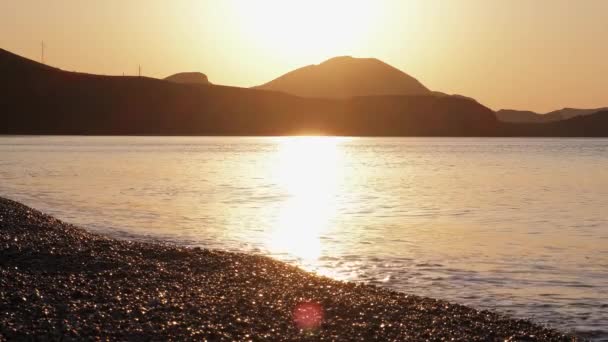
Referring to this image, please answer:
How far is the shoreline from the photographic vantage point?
13.1 m

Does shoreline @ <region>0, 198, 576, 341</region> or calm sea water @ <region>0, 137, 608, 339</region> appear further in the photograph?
calm sea water @ <region>0, 137, 608, 339</region>

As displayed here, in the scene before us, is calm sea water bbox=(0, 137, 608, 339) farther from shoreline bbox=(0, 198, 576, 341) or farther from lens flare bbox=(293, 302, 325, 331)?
lens flare bbox=(293, 302, 325, 331)

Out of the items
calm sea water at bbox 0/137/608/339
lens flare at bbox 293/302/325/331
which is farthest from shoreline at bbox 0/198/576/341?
calm sea water at bbox 0/137/608/339

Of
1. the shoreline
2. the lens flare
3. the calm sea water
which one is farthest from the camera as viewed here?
the calm sea water

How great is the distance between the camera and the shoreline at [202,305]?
1306cm

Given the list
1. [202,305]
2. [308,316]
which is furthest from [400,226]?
[202,305]

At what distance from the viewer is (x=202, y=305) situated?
588 inches

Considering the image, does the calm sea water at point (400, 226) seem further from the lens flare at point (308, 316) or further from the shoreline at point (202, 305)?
the lens flare at point (308, 316)

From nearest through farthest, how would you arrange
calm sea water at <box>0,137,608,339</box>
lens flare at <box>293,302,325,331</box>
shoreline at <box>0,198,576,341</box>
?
1. shoreline at <box>0,198,576,341</box>
2. lens flare at <box>293,302,325,331</box>
3. calm sea water at <box>0,137,608,339</box>

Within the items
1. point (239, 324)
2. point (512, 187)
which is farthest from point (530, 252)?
point (512, 187)

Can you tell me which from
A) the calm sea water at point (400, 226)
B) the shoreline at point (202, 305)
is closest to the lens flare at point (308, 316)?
the shoreline at point (202, 305)

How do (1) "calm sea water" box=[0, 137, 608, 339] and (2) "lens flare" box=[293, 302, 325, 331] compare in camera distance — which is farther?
(1) "calm sea water" box=[0, 137, 608, 339]

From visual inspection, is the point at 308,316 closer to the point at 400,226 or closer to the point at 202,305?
the point at 202,305

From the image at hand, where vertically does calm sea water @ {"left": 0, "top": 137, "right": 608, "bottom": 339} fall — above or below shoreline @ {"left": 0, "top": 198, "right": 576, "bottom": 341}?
below
